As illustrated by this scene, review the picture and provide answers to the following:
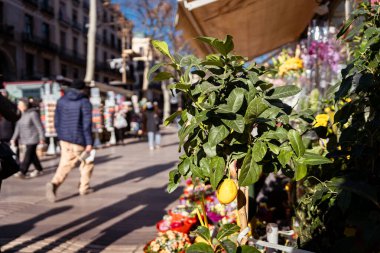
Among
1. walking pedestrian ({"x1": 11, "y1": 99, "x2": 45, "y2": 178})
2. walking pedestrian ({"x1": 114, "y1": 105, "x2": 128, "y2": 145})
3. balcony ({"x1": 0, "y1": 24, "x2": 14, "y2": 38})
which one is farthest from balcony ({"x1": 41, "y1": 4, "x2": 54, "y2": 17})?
walking pedestrian ({"x1": 11, "y1": 99, "x2": 45, "y2": 178})

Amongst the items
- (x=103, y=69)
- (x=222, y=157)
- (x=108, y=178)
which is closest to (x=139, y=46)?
(x=103, y=69)

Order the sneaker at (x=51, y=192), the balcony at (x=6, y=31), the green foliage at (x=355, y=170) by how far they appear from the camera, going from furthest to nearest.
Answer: the balcony at (x=6, y=31) → the sneaker at (x=51, y=192) → the green foliage at (x=355, y=170)

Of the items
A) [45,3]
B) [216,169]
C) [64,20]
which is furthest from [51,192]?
[64,20]

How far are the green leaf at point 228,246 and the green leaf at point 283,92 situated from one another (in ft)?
1.98

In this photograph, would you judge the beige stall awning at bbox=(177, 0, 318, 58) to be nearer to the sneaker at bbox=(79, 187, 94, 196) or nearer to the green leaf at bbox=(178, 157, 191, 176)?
the green leaf at bbox=(178, 157, 191, 176)

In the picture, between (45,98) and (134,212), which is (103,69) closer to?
(45,98)

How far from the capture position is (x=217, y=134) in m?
1.42

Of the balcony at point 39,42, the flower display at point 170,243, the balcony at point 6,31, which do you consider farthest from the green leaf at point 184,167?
the balcony at point 39,42

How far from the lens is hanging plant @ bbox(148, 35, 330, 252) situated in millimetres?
1445

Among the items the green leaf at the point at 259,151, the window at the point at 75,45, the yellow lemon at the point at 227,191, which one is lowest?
the yellow lemon at the point at 227,191

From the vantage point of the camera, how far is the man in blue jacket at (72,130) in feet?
17.9

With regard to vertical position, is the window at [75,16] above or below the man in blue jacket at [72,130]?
above

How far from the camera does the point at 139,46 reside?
63.6 meters

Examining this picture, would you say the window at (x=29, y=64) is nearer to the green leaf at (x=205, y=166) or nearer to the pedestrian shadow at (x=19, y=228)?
the pedestrian shadow at (x=19, y=228)
